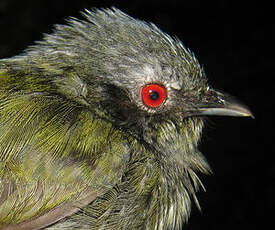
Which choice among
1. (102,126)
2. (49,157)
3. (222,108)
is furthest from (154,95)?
(49,157)

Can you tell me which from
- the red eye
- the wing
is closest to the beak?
the red eye

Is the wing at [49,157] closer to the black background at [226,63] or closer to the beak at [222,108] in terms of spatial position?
the beak at [222,108]

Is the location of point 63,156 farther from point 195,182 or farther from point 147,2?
point 147,2

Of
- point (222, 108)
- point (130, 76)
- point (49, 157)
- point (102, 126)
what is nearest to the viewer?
point (49, 157)

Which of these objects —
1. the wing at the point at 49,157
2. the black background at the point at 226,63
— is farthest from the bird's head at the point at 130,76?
the black background at the point at 226,63

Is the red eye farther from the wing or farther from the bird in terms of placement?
the wing

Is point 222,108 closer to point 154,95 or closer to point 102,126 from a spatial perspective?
point 154,95
